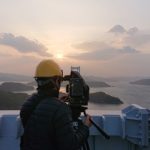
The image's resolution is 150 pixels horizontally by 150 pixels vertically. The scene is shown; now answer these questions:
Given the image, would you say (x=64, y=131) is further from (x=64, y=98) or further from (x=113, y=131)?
(x=113, y=131)

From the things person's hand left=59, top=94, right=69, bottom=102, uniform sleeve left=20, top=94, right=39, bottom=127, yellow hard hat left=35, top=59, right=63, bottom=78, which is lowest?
uniform sleeve left=20, top=94, right=39, bottom=127

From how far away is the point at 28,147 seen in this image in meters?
3.01

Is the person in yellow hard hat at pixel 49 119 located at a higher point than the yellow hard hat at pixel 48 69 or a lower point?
lower

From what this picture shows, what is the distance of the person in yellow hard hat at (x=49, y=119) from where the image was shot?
9.46ft

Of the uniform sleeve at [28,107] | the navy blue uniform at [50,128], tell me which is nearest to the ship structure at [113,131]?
the uniform sleeve at [28,107]

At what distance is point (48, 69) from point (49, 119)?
1.55 ft

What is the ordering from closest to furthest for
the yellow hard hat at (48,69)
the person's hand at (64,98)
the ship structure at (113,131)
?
the yellow hard hat at (48,69) < the person's hand at (64,98) < the ship structure at (113,131)

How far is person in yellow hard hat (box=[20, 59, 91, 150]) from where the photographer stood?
288 centimetres

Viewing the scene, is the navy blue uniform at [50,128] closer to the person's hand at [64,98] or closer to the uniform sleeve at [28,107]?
the uniform sleeve at [28,107]

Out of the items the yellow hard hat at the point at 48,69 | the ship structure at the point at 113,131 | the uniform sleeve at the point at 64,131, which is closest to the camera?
the uniform sleeve at the point at 64,131

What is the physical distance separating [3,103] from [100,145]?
212 feet

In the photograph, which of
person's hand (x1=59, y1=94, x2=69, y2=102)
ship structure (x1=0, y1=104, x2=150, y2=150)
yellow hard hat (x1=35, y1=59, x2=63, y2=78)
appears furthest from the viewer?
ship structure (x1=0, y1=104, x2=150, y2=150)

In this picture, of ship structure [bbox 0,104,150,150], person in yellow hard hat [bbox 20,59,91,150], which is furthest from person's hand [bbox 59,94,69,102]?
ship structure [bbox 0,104,150,150]

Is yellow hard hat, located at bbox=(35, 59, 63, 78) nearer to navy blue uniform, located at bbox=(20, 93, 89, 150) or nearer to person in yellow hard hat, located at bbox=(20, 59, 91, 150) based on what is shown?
person in yellow hard hat, located at bbox=(20, 59, 91, 150)
